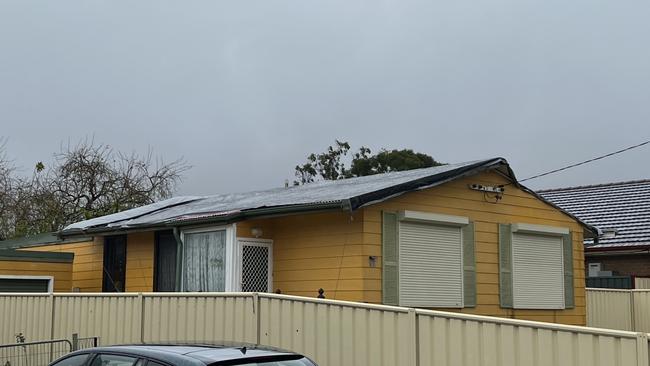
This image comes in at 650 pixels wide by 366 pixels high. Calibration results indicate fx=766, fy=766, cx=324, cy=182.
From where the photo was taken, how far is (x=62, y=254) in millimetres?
16484

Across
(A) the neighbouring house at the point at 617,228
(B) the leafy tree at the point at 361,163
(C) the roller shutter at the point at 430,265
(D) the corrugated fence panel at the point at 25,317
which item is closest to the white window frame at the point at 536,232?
(C) the roller shutter at the point at 430,265

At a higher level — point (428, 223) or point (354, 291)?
point (428, 223)

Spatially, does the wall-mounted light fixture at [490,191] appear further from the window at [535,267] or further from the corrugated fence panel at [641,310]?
the corrugated fence panel at [641,310]

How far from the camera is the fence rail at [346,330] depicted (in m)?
6.40

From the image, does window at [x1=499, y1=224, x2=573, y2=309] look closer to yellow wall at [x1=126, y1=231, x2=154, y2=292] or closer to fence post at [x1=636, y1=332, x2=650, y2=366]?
yellow wall at [x1=126, y1=231, x2=154, y2=292]

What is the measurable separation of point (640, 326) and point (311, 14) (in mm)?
11861

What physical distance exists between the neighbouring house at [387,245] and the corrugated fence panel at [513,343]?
3.83 meters

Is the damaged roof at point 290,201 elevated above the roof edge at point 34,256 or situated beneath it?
elevated above

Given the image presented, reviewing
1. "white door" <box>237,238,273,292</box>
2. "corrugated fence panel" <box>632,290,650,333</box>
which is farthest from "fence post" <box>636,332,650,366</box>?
"corrugated fence panel" <box>632,290,650,333</box>

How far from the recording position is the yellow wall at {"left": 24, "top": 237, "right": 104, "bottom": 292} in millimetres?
16391

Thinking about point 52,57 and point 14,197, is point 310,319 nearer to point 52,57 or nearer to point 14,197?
point 52,57

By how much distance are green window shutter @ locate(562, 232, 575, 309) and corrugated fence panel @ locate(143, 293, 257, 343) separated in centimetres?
811

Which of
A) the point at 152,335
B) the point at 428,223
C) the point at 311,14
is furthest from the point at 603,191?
the point at 152,335

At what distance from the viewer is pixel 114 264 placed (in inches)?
630
